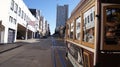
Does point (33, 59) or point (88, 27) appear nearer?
point (88, 27)

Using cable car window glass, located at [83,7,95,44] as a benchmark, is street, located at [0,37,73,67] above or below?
below

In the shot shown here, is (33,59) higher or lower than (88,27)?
lower

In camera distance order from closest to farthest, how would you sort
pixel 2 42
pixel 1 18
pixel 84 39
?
pixel 84 39, pixel 1 18, pixel 2 42

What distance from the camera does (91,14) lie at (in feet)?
18.8

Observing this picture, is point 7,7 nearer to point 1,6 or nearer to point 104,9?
point 1,6

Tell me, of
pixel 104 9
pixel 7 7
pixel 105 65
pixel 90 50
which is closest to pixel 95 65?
pixel 105 65

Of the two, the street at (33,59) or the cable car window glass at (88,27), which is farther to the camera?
the street at (33,59)

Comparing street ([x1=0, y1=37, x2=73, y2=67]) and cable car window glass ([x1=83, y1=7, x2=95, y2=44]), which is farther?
street ([x1=0, y1=37, x2=73, y2=67])

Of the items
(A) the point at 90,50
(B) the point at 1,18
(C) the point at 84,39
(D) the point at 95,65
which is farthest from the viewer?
(B) the point at 1,18

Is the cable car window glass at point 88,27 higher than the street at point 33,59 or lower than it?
higher

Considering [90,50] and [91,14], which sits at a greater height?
A: [91,14]

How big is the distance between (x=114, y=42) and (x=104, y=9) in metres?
0.78

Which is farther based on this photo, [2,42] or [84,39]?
[2,42]

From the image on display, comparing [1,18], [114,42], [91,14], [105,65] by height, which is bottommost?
[105,65]
